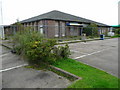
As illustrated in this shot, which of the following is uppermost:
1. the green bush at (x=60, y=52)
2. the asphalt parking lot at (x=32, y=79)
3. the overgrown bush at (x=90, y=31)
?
the overgrown bush at (x=90, y=31)

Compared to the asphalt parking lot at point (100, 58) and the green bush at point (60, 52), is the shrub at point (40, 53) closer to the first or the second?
the green bush at point (60, 52)

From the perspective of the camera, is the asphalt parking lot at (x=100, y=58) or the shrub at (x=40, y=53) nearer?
the shrub at (x=40, y=53)

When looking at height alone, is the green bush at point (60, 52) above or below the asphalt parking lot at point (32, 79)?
above

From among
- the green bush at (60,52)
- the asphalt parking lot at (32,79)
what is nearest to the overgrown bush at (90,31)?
the green bush at (60,52)

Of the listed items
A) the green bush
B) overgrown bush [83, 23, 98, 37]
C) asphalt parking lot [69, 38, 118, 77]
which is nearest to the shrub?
the green bush

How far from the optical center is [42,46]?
4.71 meters

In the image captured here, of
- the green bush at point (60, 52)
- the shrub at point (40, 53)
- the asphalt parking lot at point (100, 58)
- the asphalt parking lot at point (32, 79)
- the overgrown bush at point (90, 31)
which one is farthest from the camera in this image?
the overgrown bush at point (90, 31)

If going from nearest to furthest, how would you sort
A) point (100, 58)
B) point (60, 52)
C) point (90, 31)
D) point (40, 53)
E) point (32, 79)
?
point (32, 79) → point (40, 53) → point (60, 52) → point (100, 58) → point (90, 31)

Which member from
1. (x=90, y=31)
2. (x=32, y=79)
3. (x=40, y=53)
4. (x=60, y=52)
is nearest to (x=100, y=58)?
(x=60, y=52)

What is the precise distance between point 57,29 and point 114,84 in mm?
→ 13789

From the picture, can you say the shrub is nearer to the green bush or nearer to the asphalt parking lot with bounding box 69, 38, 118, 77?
the green bush

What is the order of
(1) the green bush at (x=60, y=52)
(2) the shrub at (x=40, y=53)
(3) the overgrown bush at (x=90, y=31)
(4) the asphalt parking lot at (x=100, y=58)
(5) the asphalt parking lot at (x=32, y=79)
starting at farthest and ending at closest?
(3) the overgrown bush at (x=90, y=31) → (1) the green bush at (x=60, y=52) → (4) the asphalt parking lot at (x=100, y=58) → (2) the shrub at (x=40, y=53) → (5) the asphalt parking lot at (x=32, y=79)

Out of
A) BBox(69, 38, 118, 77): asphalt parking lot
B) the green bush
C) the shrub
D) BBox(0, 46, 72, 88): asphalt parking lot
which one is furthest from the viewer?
the green bush

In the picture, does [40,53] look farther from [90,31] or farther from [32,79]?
[90,31]
